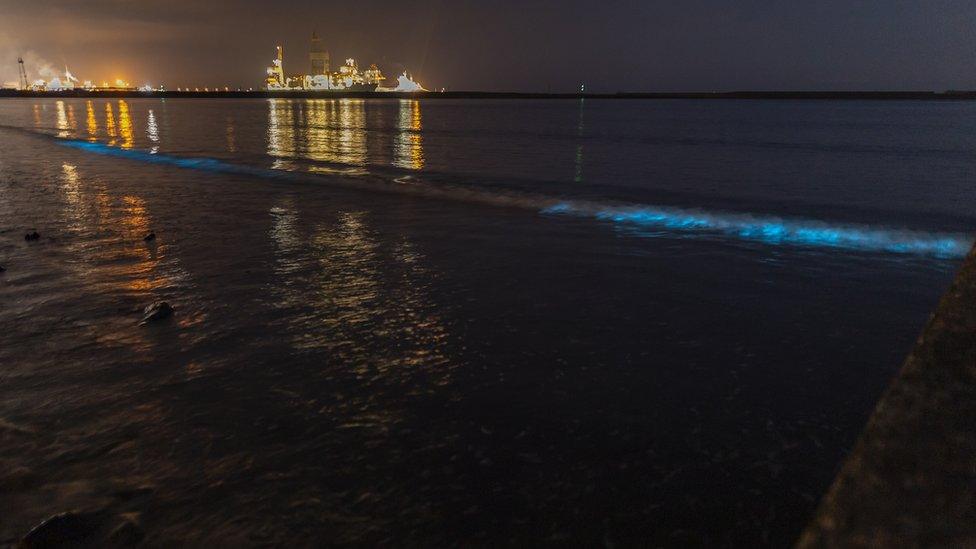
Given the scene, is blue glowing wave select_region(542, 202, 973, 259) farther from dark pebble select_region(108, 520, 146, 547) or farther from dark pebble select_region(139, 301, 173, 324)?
dark pebble select_region(108, 520, 146, 547)

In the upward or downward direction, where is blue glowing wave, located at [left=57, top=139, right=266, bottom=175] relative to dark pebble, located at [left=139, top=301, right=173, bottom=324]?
upward

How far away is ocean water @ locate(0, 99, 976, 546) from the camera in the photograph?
4113 mm

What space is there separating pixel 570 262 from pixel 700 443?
19.9ft

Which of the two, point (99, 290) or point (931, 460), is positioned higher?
point (931, 460)

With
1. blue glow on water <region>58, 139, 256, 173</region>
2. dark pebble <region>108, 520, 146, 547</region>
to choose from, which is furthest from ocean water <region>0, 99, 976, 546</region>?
blue glow on water <region>58, 139, 256, 173</region>

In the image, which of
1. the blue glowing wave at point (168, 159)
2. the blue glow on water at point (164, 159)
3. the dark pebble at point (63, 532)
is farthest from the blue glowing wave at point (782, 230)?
the blue glow on water at point (164, 159)

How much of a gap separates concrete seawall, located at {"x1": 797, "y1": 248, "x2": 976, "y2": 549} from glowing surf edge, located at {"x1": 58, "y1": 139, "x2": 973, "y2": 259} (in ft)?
41.1

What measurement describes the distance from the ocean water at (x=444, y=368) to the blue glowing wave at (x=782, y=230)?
0.14 metres

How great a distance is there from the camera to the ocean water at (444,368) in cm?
411

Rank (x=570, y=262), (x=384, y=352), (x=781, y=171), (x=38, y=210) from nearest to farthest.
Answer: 1. (x=384, y=352)
2. (x=570, y=262)
3. (x=38, y=210)
4. (x=781, y=171)

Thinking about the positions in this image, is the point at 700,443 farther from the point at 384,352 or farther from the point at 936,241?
the point at 936,241

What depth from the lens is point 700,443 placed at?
4.88 metres

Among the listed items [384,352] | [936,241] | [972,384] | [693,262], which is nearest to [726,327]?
[693,262]

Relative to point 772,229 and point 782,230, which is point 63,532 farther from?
point 782,230
